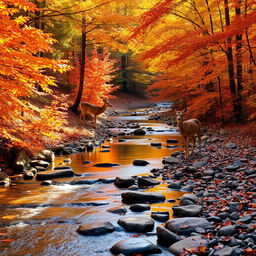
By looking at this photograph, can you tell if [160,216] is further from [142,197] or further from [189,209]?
[142,197]

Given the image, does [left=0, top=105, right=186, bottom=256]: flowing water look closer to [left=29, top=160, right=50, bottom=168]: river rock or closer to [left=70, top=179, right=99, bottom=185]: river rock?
[left=70, top=179, right=99, bottom=185]: river rock

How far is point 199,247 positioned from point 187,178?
4140 millimetres

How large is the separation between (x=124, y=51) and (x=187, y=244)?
45.4 feet

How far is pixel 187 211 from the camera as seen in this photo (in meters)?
5.68

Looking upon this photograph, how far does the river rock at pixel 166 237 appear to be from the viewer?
4.74 metres

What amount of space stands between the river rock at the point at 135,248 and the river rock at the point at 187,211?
1264 millimetres

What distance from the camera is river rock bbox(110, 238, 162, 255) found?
443cm

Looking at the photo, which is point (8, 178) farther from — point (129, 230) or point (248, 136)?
point (248, 136)

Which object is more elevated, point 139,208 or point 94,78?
point 94,78

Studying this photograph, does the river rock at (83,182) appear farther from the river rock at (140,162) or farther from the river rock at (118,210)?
Result: the river rock at (140,162)

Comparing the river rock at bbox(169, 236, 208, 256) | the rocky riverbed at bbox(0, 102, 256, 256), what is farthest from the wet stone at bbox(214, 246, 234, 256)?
the river rock at bbox(169, 236, 208, 256)

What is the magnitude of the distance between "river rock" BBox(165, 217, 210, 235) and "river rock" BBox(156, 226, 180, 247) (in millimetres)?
216

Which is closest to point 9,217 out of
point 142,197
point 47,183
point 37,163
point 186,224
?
point 47,183

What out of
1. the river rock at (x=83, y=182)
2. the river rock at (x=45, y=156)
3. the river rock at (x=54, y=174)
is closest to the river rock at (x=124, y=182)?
the river rock at (x=83, y=182)
